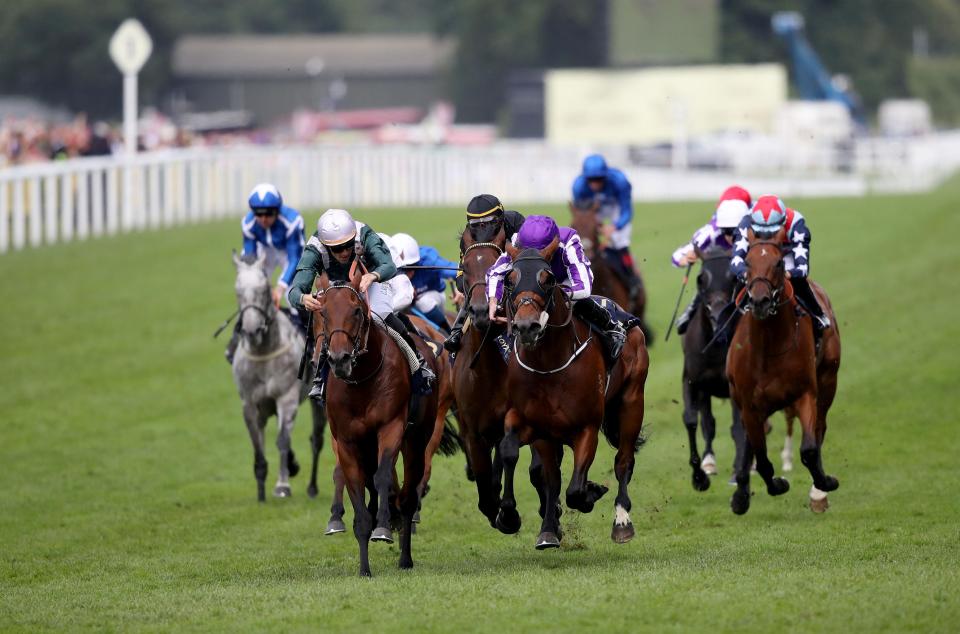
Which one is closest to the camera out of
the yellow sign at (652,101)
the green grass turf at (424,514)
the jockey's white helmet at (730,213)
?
the green grass turf at (424,514)

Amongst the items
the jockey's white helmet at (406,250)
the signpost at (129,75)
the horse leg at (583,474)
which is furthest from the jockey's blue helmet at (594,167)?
the signpost at (129,75)

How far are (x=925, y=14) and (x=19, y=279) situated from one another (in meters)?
63.6

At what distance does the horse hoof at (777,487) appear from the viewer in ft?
36.3

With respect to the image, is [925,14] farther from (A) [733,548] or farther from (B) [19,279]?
(A) [733,548]

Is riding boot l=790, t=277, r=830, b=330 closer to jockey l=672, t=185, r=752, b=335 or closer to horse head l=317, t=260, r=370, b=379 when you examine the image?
jockey l=672, t=185, r=752, b=335

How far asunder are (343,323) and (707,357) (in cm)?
403

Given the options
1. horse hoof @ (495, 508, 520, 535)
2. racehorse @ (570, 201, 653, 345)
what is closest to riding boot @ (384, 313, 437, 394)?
horse hoof @ (495, 508, 520, 535)

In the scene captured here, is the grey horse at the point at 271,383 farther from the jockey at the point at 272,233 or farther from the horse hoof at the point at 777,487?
the horse hoof at the point at 777,487

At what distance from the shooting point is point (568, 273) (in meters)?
9.66

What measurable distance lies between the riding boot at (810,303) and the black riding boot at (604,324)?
151 cm

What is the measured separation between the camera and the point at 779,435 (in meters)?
15.3

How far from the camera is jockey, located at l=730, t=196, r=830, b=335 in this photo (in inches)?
407

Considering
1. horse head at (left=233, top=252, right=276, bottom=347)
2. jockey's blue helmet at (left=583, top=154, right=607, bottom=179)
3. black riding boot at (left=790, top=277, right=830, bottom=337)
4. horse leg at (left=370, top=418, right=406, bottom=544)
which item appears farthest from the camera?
jockey's blue helmet at (left=583, top=154, right=607, bottom=179)

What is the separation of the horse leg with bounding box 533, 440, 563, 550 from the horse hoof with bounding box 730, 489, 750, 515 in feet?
5.62
